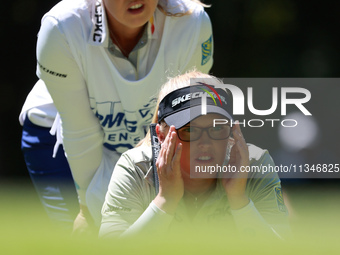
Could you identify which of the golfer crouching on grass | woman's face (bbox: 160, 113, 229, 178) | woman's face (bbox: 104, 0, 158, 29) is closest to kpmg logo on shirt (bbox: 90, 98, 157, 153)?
woman's face (bbox: 104, 0, 158, 29)

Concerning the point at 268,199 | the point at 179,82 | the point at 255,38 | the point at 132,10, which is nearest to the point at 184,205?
the point at 268,199

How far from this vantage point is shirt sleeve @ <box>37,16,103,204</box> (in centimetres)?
342

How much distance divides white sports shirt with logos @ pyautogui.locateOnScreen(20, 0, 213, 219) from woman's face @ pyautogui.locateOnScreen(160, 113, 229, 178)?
0.64 m

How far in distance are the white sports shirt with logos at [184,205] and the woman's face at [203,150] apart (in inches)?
4.6

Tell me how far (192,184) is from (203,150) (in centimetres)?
16

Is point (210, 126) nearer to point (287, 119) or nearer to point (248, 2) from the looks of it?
point (287, 119)

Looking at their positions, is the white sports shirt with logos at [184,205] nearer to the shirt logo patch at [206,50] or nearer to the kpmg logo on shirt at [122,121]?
the kpmg logo on shirt at [122,121]

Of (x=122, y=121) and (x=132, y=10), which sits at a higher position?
(x=132, y=10)

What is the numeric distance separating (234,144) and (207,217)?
0.30m

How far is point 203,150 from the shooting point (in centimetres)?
291

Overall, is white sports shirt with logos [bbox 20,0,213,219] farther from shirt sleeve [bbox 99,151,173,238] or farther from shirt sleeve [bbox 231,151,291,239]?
shirt sleeve [bbox 231,151,291,239]

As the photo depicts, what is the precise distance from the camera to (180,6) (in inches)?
140

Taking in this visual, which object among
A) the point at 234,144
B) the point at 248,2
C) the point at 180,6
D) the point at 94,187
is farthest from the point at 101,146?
the point at 248,2

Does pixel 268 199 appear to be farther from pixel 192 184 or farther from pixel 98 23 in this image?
pixel 98 23
